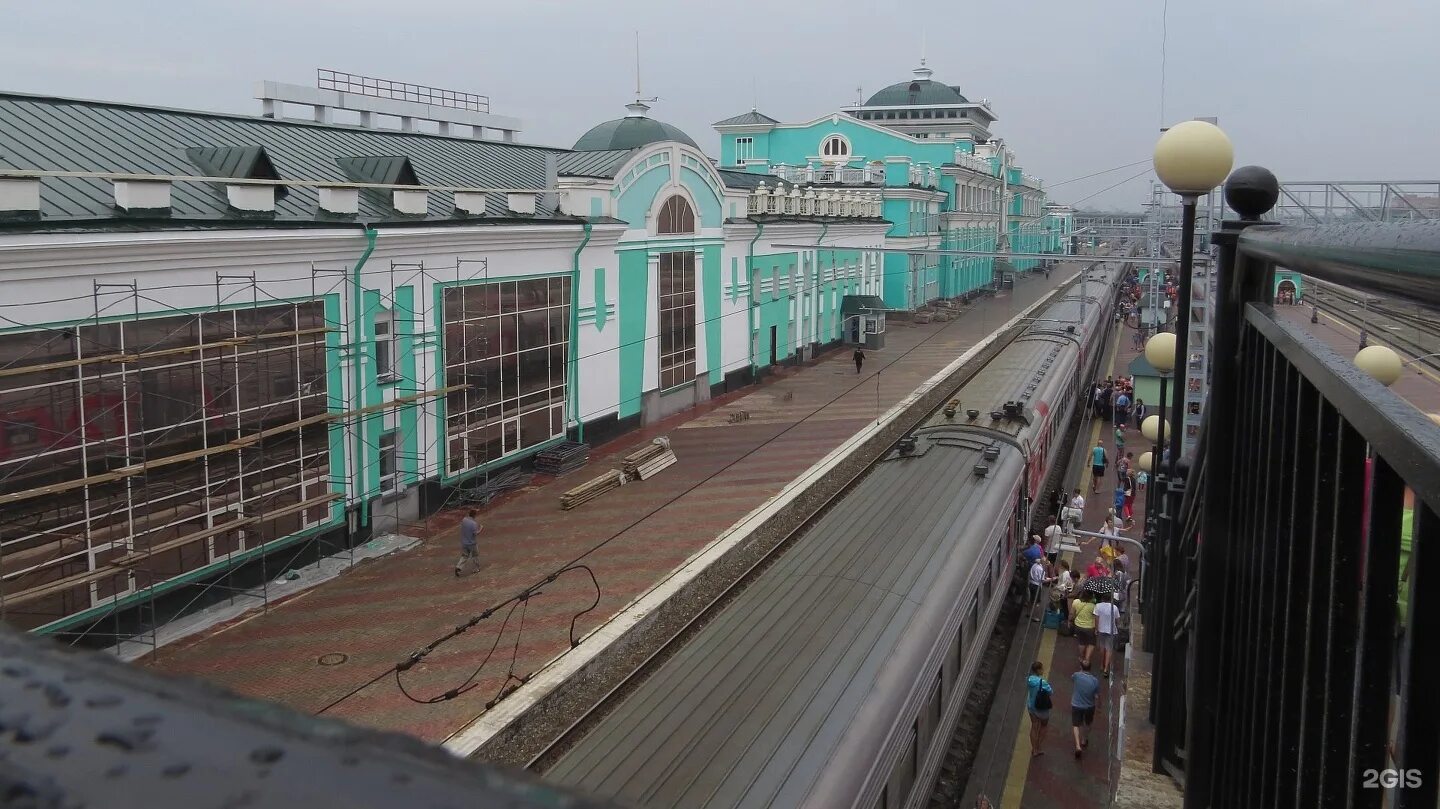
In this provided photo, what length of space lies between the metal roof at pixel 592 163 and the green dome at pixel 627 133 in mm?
5883

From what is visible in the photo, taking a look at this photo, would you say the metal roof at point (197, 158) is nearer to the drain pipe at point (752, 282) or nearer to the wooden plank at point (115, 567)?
the wooden plank at point (115, 567)

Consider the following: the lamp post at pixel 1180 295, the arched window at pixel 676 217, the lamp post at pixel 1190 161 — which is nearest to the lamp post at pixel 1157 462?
the lamp post at pixel 1180 295

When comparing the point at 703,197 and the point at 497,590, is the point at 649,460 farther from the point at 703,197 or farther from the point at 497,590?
the point at 703,197

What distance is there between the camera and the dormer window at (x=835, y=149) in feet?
156

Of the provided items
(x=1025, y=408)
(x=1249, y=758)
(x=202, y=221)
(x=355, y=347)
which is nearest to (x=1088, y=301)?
(x=1025, y=408)

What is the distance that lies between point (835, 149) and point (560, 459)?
32.1 m

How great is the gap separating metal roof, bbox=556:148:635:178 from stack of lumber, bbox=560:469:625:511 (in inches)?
238

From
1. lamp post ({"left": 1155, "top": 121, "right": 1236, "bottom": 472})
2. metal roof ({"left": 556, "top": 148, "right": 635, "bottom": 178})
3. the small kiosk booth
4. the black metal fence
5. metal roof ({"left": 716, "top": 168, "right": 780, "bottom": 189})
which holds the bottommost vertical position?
the small kiosk booth

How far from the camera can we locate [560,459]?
1973 cm

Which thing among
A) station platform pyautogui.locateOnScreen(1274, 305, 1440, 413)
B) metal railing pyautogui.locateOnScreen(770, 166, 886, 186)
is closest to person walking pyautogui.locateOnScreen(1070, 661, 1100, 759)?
station platform pyautogui.locateOnScreen(1274, 305, 1440, 413)

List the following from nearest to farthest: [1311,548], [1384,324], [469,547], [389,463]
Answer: [1311,548] → [1384,324] → [469,547] → [389,463]

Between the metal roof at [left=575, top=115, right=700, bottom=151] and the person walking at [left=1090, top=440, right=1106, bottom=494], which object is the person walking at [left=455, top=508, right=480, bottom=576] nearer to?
the person walking at [left=1090, top=440, right=1106, bottom=494]

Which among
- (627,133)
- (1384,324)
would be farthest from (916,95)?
(1384,324)

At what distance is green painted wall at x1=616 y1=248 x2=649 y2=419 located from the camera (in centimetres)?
2227
